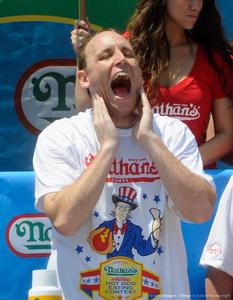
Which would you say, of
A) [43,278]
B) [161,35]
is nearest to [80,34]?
[161,35]

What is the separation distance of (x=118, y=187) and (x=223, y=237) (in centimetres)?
47

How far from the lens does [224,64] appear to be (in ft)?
11.6

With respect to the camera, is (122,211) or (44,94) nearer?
(122,211)

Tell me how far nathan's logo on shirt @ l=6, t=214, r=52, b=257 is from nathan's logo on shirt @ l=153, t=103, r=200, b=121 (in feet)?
2.06

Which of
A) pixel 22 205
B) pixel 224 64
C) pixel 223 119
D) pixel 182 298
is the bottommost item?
pixel 182 298

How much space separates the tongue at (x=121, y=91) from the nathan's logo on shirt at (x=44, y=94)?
4.78 feet

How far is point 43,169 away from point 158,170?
1.15ft

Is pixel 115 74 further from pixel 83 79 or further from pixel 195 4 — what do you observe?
pixel 195 4

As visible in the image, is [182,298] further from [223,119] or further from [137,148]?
[223,119]

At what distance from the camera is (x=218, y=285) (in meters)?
2.95

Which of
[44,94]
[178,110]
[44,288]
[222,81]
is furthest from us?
[44,94]

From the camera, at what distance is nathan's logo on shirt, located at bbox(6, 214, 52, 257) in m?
3.16

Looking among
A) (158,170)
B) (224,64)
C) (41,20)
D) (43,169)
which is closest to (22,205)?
(43,169)

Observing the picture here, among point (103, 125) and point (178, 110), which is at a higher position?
point (178, 110)
